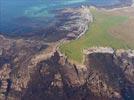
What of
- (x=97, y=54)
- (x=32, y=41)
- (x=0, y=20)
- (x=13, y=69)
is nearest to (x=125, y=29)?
(x=97, y=54)

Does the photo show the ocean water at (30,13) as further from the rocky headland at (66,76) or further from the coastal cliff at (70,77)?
the coastal cliff at (70,77)

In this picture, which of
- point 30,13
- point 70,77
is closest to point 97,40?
point 70,77

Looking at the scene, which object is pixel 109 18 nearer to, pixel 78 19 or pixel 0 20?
pixel 78 19

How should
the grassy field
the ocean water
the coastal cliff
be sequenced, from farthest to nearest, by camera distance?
the ocean water
the grassy field
the coastal cliff

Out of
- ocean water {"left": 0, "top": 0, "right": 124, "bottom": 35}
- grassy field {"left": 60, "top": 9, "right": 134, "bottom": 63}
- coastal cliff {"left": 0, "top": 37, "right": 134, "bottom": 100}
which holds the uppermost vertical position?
ocean water {"left": 0, "top": 0, "right": 124, "bottom": 35}

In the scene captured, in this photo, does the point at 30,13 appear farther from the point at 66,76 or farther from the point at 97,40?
the point at 66,76

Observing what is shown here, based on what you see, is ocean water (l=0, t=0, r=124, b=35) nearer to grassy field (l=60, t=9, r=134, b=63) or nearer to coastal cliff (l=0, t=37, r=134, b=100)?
grassy field (l=60, t=9, r=134, b=63)

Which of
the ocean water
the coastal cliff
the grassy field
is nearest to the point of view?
the coastal cliff

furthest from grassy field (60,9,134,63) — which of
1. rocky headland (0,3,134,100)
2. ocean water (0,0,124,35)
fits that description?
ocean water (0,0,124,35)
